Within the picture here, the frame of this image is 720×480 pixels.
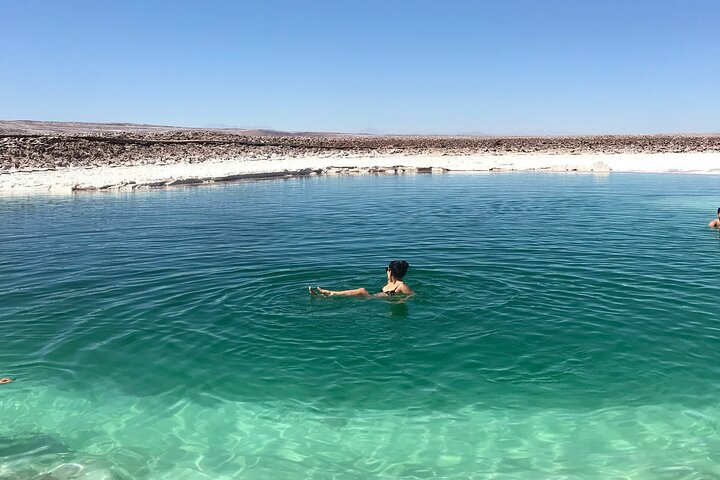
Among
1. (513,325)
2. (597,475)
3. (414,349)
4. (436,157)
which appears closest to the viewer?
(597,475)

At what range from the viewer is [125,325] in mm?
10078

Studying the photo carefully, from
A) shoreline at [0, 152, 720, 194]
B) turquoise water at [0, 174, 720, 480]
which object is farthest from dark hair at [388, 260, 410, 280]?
shoreline at [0, 152, 720, 194]

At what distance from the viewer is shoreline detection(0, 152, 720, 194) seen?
32062 mm

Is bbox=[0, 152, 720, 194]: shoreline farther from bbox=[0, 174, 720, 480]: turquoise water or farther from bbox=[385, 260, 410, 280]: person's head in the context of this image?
bbox=[385, 260, 410, 280]: person's head

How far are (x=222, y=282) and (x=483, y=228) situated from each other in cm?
892

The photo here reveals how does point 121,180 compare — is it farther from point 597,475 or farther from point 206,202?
point 597,475

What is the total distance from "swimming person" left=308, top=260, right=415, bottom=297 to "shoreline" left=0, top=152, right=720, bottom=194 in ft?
74.5

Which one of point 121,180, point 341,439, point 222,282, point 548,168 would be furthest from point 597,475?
point 548,168

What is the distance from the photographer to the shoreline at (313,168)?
32062mm

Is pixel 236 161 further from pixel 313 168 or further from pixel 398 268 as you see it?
pixel 398 268

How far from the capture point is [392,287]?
10977 mm

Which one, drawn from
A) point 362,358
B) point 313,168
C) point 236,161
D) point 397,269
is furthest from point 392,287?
point 236,161

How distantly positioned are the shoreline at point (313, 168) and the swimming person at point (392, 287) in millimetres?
22705

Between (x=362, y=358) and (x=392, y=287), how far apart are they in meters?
2.60
